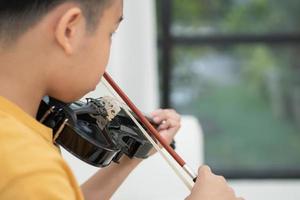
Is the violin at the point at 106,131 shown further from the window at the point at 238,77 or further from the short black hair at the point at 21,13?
the window at the point at 238,77

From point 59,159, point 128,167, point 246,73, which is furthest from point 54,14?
point 246,73

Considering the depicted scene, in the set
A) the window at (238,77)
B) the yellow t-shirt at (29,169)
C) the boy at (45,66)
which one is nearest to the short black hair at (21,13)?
the boy at (45,66)

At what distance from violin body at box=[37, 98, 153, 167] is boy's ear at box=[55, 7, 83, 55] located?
0.22m

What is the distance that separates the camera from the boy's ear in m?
0.76

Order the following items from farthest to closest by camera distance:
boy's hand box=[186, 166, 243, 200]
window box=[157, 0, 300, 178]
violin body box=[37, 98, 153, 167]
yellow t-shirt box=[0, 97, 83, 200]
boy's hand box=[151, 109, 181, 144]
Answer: window box=[157, 0, 300, 178] < boy's hand box=[151, 109, 181, 144] < violin body box=[37, 98, 153, 167] < boy's hand box=[186, 166, 243, 200] < yellow t-shirt box=[0, 97, 83, 200]

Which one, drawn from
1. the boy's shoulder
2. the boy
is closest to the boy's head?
the boy

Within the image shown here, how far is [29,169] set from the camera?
671 mm

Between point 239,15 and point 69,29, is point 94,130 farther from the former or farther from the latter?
point 239,15

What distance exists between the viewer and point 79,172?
4.96ft

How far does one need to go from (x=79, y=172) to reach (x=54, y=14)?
2.67 feet

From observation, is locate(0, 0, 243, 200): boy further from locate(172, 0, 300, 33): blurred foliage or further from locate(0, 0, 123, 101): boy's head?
locate(172, 0, 300, 33): blurred foliage

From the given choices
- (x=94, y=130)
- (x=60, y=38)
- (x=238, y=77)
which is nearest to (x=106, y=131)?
(x=94, y=130)

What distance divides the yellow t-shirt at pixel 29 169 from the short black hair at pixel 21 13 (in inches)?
4.7

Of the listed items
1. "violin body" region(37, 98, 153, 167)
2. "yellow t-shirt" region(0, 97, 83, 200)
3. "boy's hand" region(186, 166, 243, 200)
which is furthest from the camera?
"violin body" region(37, 98, 153, 167)
